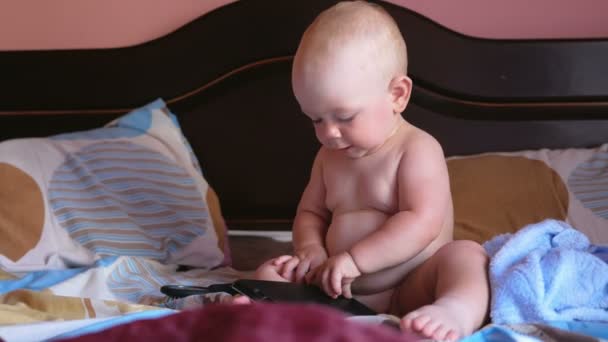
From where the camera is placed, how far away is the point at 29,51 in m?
1.85

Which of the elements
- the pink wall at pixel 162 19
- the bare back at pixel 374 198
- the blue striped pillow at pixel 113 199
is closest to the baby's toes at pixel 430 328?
the bare back at pixel 374 198

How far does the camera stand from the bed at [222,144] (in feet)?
4.81

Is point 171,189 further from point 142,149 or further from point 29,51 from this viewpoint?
point 29,51

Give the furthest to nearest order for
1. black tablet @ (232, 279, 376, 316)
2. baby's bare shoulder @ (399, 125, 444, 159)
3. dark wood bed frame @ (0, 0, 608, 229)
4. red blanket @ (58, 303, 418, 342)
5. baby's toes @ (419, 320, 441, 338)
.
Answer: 1. dark wood bed frame @ (0, 0, 608, 229)
2. baby's bare shoulder @ (399, 125, 444, 159)
3. black tablet @ (232, 279, 376, 316)
4. baby's toes @ (419, 320, 441, 338)
5. red blanket @ (58, 303, 418, 342)

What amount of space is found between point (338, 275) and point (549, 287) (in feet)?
0.97

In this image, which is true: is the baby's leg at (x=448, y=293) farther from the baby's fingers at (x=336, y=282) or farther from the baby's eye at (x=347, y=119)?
the baby's eye at (x=347, y=119)

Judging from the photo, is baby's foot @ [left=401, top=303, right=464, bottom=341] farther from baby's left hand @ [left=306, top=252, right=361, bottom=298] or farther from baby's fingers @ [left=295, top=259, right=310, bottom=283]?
baby's fingers @ [left=295, top=259, right=310, bottom=283]

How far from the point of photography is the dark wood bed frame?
5.59ft

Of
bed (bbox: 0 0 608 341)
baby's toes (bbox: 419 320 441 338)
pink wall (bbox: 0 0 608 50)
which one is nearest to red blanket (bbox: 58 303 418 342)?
baby's toes (bbox: 419 320 441 338)

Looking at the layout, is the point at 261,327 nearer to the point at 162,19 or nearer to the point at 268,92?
the point at 268,92

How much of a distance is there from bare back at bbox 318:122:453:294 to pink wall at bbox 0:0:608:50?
744 millimetres

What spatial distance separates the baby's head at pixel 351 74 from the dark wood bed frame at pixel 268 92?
26.6 inches

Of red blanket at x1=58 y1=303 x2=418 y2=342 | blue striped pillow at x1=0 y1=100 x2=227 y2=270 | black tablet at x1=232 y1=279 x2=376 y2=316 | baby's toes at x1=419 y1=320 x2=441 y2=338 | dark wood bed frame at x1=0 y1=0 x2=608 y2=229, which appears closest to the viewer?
red blanket at x1=58 y1=303 x2=418 y2=342

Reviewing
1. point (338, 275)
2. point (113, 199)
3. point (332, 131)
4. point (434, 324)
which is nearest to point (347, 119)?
point (332, 131)
